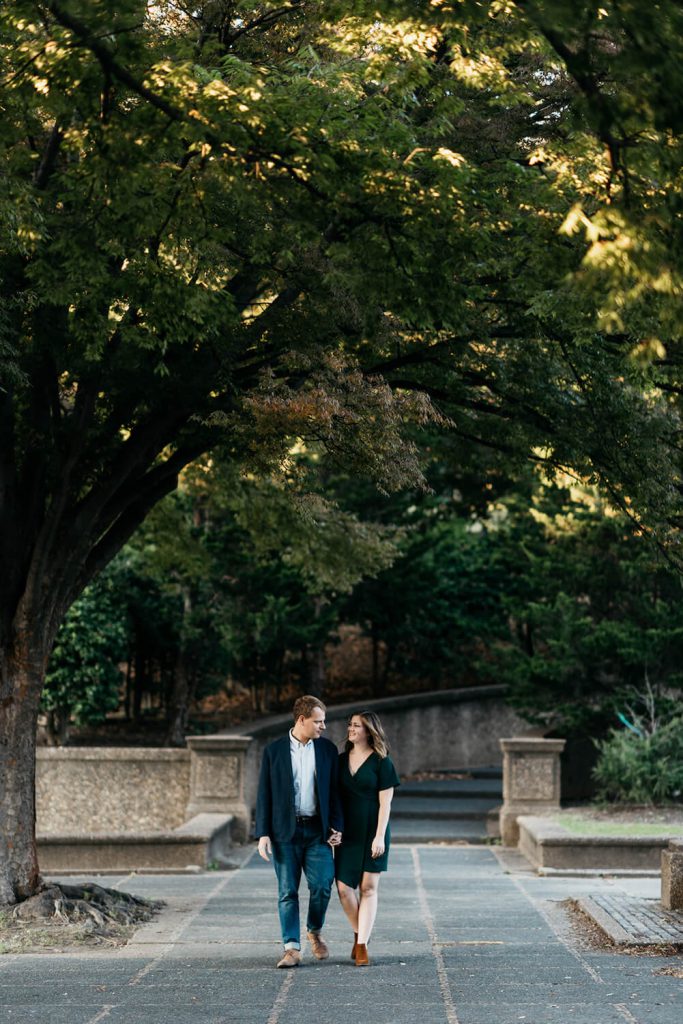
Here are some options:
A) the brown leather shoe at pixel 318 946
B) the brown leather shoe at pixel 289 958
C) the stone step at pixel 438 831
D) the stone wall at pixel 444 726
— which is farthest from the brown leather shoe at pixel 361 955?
the stone wall at pixel 444 726

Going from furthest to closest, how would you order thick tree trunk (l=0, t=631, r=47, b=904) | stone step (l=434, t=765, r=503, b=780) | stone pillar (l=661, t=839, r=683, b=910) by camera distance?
stone step (l=434, t=765, r=503, b=780) → thick tree trunk (l=0, t=631, r=47, b=904) → stone pillar (l=661, t=839, r=683, b=910)

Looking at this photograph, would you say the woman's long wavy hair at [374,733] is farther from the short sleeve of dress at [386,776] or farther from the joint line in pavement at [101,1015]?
the joint line in pavement at [101,1015]

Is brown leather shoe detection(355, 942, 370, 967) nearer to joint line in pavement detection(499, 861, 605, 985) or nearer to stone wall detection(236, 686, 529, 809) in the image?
joint line in pavement detection(499, 861, 605, 985)

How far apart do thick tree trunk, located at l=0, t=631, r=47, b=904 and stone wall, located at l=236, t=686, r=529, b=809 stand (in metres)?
14.0

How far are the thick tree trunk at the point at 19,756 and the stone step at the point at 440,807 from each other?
10.8m

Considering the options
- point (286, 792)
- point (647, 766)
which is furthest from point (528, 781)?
point (286, 792)

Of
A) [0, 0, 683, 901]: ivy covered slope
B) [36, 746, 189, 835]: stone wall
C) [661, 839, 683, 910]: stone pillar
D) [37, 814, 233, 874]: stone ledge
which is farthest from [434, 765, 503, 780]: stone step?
[661, 839, 683, 910]: stone pillar

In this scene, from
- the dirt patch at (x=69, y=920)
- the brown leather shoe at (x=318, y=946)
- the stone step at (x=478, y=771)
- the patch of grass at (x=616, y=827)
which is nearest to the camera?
the brown leather shoe at (x=318, y=946)

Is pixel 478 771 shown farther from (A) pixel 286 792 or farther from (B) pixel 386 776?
(A) pixel 286 792

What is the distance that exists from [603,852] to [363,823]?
22.9 feet

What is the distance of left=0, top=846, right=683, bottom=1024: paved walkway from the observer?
7.59 m

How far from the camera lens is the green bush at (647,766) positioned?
1888 cm

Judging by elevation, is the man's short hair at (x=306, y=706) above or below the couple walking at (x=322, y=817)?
above

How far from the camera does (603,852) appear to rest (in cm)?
1524
